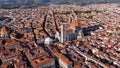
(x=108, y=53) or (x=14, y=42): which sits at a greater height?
(x=14, y=42)

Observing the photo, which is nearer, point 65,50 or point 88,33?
point 65,50

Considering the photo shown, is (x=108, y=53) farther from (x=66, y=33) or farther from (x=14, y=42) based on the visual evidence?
(x=14, y=42)

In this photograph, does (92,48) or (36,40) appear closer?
(92,48)

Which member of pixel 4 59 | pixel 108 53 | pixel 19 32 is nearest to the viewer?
pixel 4 59

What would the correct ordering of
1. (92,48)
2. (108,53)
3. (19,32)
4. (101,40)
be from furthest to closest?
1. (19,32)
2. (101,40)
3. (92,48)
4. (108,53)

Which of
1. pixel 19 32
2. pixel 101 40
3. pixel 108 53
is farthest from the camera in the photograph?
pixel 19 32

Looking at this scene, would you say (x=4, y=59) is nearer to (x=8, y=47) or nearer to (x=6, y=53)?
(x=6, y=53)

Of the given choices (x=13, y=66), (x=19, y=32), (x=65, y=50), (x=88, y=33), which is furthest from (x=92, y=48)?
(x=19, y=32)

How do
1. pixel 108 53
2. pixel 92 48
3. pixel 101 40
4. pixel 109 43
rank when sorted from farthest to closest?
pixel 101 40 < pixel 109 43 < pixel 92 48 < pixel 108 53

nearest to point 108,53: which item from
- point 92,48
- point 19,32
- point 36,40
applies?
point 92,48
